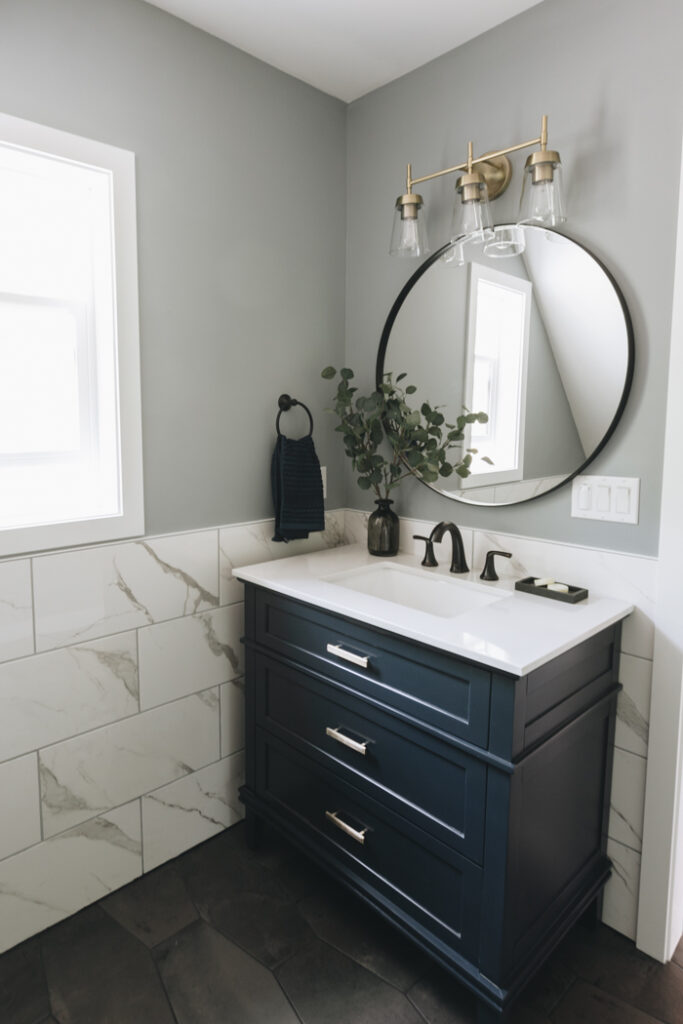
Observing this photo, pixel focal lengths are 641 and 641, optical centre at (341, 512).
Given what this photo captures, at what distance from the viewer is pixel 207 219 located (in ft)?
6.39

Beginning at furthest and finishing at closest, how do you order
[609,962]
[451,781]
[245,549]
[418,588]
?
[245,549] → [418,588] → [609,962] → [451,781]

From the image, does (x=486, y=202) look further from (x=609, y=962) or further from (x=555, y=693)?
(x=609, y=962)

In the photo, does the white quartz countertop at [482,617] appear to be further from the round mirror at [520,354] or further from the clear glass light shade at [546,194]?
the clear glass light shade at [546,194]

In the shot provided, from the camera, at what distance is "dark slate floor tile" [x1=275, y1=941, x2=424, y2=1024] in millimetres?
1484

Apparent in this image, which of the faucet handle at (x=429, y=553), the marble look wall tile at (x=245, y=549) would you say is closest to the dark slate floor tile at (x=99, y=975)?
the marble look wall tile at (x=245, y=549)

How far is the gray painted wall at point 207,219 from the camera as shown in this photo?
1648 mm

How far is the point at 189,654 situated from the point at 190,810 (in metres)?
0.51

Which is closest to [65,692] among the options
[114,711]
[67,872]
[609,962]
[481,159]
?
[114,711]

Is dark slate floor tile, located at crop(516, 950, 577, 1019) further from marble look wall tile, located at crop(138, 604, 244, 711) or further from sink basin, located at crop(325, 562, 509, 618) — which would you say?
marble look wall tile, located at crop(138, 604, 244, 711)

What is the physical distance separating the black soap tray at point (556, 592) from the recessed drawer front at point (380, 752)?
0.51m

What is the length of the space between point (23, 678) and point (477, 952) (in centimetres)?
127

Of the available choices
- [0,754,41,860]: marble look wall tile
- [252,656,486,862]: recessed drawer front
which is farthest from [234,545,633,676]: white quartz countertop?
[0,754,41,860]: marble look wall tile

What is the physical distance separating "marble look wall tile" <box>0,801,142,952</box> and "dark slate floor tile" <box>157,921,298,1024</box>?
290 millimetres

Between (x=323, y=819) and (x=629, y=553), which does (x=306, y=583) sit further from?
(x=629, y=553)
